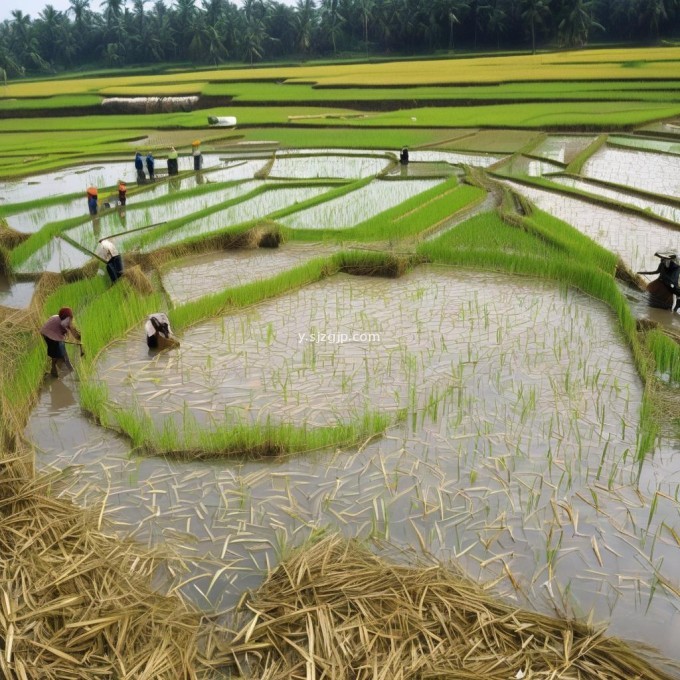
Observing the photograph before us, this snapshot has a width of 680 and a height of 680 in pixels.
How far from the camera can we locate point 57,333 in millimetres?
4727

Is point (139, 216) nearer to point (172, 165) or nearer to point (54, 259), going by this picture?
point (54, 259)

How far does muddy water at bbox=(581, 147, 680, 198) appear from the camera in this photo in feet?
34.0

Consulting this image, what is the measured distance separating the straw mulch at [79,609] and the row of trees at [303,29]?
36.8m

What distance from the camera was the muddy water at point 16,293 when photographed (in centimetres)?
666

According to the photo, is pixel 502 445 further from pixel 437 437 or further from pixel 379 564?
pixel 379 564

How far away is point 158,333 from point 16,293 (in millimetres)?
2739

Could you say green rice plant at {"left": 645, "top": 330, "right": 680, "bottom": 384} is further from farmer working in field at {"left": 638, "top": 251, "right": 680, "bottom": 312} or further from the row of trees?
the row of trees

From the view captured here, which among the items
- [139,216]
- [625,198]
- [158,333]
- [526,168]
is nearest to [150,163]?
[139,216]

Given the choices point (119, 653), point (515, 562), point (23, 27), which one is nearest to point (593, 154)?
point (515, 562)

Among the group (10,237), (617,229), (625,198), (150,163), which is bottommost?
(617,229)

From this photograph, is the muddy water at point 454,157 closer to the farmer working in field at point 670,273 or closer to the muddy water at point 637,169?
the muddy water at point 637,169

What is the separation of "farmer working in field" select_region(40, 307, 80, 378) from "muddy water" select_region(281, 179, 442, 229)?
4383mm

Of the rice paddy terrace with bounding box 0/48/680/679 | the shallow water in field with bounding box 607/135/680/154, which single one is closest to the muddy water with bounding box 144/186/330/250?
the rice paddy terrace with bounding box 0/48/680/679

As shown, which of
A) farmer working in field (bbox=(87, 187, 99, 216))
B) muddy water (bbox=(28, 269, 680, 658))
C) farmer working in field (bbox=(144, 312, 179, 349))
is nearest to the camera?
muddy water (bbox=(28, 269, 680, 658))
